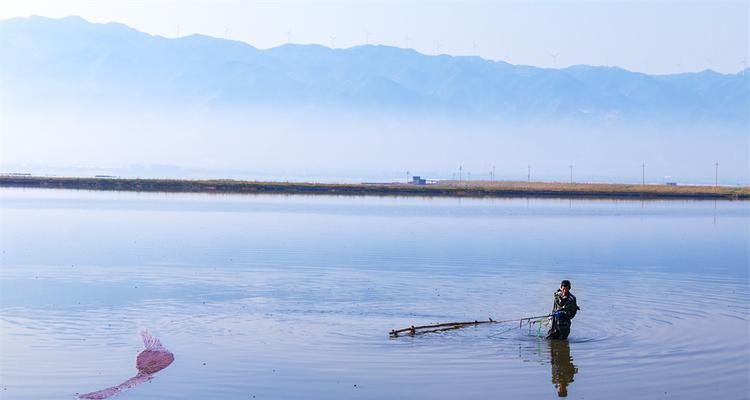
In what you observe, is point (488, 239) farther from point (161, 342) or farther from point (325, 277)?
point (161, 342)

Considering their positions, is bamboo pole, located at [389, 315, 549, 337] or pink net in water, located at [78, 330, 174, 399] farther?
bamboo pole, located at [389, 315, 549, 337]

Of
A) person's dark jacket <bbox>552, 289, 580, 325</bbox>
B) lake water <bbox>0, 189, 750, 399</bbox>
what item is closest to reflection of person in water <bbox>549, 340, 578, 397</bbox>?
lake water <bbox>0, 189, 750, 399</bbox>

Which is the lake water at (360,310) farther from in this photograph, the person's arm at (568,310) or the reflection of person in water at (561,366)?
Result: the person's arm at (568,310)

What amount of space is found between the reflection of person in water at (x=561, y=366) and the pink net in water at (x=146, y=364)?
24.7 ft

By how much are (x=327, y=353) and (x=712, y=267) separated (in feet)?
77.3

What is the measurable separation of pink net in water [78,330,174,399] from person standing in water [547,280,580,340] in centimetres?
847

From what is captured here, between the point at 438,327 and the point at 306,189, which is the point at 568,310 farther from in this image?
the point at 306,189

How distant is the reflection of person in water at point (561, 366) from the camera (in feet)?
62.5

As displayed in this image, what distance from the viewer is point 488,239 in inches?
1983

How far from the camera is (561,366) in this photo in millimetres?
20531

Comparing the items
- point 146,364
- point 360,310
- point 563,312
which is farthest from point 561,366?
point 146,364

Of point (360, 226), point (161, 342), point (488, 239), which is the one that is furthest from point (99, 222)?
point (161, 342)

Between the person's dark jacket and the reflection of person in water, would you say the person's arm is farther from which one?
the reflection of person in water

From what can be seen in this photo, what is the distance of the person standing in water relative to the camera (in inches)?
877
